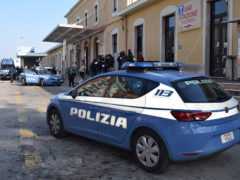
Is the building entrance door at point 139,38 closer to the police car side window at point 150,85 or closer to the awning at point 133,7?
the awning at point 133,7

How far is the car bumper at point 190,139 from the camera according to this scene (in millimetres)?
3443

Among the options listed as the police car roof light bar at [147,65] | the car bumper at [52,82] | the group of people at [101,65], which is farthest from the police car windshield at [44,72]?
the police car roof light bar at [147,65]

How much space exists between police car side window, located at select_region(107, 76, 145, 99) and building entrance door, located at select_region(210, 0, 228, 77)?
8.23m

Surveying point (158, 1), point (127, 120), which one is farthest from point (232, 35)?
point (127, 120)

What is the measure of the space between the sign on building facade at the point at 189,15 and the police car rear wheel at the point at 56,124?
898cm

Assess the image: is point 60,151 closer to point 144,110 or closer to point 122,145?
point 122,145

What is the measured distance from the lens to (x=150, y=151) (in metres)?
3.79

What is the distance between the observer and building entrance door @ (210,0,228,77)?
37.2ft

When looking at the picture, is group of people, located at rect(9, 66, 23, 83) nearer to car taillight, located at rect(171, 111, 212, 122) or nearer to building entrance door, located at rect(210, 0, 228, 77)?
building entrance door, located at rect(210, 0, 228, 77)

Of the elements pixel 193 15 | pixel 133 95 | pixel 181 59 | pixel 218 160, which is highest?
pixel 193 15

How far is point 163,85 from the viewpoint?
12.6ft

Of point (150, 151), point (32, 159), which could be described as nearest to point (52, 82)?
point (32, 159)

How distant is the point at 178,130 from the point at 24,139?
11.3 feet

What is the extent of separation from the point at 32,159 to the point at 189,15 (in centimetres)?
1092
